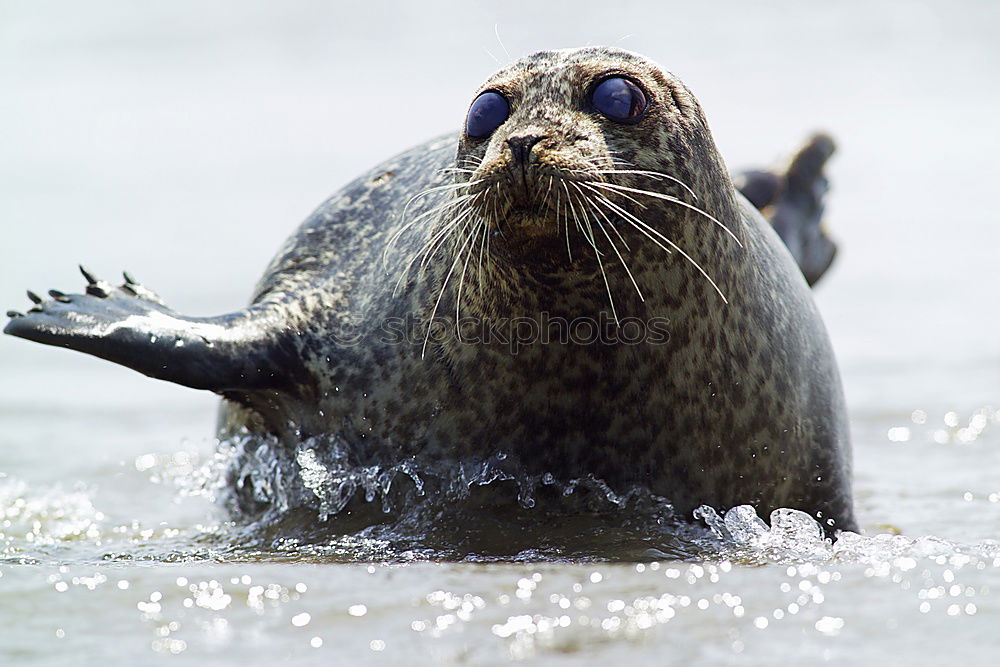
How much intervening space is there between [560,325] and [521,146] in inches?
27.6

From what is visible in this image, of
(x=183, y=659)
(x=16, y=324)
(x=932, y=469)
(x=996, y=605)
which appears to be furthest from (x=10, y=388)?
(x=996, y=605)

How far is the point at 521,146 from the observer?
381cm

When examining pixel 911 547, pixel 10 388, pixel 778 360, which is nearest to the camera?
pixel 911 547

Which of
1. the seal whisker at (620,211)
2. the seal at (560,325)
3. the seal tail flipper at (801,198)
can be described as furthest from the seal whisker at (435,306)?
the seal tail flipper at (801,198)

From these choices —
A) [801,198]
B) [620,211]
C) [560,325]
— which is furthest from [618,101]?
[801,198]

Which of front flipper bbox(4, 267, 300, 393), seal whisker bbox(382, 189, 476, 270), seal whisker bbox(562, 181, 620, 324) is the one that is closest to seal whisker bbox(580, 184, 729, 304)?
seal whisker bbox(562, 181, 620, 324)

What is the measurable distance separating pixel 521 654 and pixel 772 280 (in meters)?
2.25

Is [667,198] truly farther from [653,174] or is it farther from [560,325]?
[560,325]

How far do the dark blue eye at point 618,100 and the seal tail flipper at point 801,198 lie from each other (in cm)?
356

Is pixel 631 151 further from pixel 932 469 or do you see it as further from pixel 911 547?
pixel 932 469

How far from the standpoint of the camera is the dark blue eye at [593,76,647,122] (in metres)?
4.12

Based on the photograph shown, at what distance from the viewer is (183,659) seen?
→ 298 cm

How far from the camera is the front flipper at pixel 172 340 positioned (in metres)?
4.75

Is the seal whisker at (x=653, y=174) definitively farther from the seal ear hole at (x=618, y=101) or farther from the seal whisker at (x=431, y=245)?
the seal whisker at (x=431, y=245)
